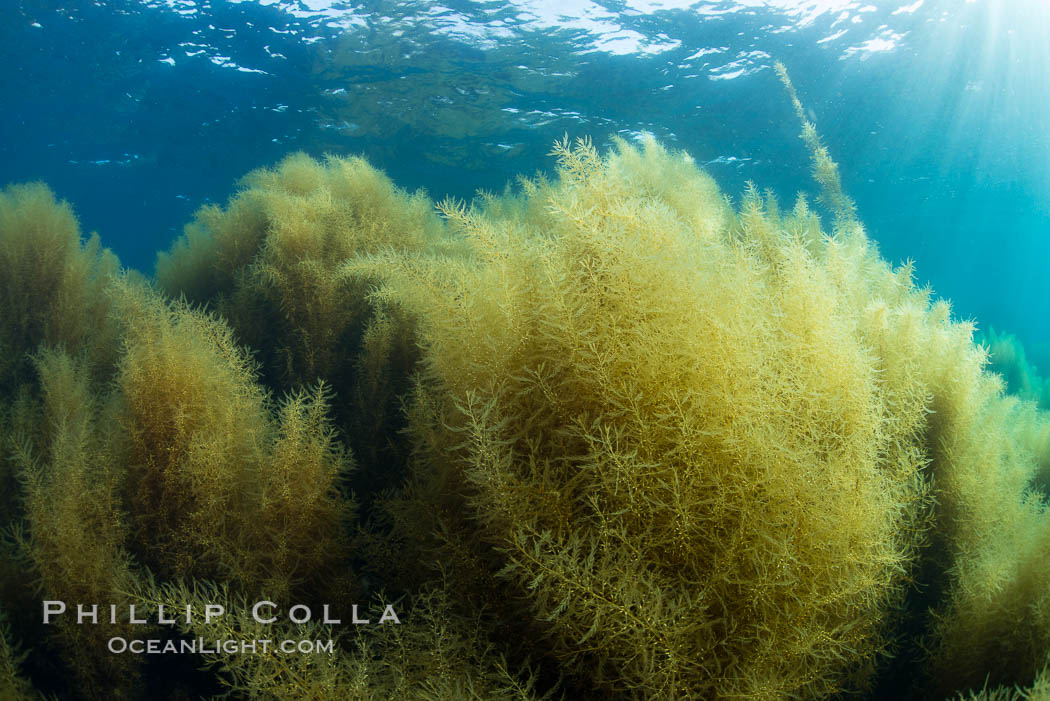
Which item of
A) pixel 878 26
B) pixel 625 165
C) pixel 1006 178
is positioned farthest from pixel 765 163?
pixel 625 165

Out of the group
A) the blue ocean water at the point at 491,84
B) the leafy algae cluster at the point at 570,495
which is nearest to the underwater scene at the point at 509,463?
the leafy algae cluster at the point at 570,495

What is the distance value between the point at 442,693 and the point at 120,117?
2413cm

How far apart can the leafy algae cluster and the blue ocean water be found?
12639 millimetres

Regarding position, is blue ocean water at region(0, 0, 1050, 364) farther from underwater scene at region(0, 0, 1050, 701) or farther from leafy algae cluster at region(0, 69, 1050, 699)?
leafy algae cluster at region(0, 69, 1050, 699)

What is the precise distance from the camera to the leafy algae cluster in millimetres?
1414

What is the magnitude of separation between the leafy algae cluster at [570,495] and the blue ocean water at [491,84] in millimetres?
12639

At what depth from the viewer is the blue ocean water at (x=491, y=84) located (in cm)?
1315

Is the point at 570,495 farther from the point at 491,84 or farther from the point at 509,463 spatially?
the point at 491,84

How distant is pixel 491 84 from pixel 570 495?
16669mm

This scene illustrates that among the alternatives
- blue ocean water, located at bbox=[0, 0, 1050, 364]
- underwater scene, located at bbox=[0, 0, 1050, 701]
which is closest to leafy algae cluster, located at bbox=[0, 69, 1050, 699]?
underwater scene, located at bbox=[0, 0, 1050, 701]

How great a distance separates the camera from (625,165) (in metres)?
4.26

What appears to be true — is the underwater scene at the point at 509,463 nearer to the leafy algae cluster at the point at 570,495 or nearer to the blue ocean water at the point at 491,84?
the leafy algae cluster at the point at 570,495

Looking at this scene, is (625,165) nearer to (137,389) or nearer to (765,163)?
(137,389)

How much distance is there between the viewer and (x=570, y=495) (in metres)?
1.56
